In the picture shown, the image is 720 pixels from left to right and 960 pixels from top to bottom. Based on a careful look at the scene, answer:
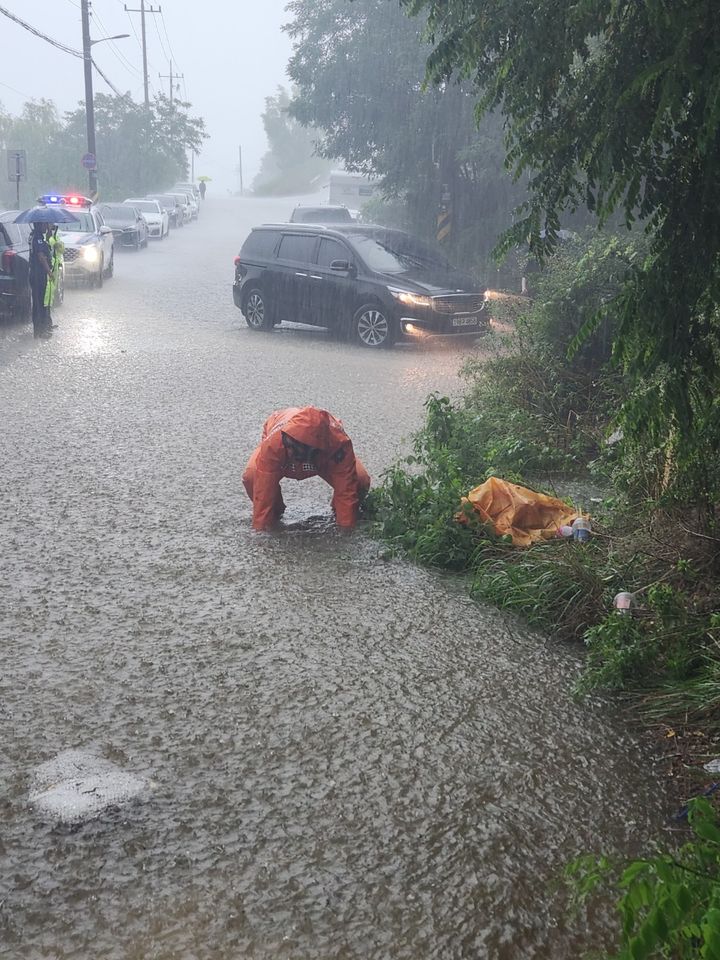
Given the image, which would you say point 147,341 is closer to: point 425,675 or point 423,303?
point 423,303

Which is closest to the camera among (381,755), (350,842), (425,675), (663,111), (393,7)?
(350,842)

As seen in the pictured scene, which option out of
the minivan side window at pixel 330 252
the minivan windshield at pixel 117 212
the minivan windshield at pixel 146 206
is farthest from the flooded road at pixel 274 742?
the minivan windshield at pixel 146 206

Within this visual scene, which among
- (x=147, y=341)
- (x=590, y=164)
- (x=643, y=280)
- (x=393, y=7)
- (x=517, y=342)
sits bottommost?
(x=147, y=341)

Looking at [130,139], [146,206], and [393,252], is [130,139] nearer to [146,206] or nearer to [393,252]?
[146,206]

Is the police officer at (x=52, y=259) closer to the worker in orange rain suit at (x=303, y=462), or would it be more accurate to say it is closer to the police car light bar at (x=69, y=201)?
the police car light bar at (x=69, y=201)

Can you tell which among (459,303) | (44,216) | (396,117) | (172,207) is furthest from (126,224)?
(459,303)

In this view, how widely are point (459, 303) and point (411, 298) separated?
74 cm

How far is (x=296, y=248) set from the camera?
18.8 m

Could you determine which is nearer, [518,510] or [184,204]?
[518,510]

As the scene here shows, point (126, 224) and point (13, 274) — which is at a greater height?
point (13, 274)

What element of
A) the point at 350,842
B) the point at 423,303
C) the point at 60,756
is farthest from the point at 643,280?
the point at 423,303

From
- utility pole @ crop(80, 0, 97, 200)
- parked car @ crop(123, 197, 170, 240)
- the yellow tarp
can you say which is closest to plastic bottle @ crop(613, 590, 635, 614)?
the yellow tarp

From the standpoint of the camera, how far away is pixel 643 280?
185 inches

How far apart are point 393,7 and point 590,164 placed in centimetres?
2436
